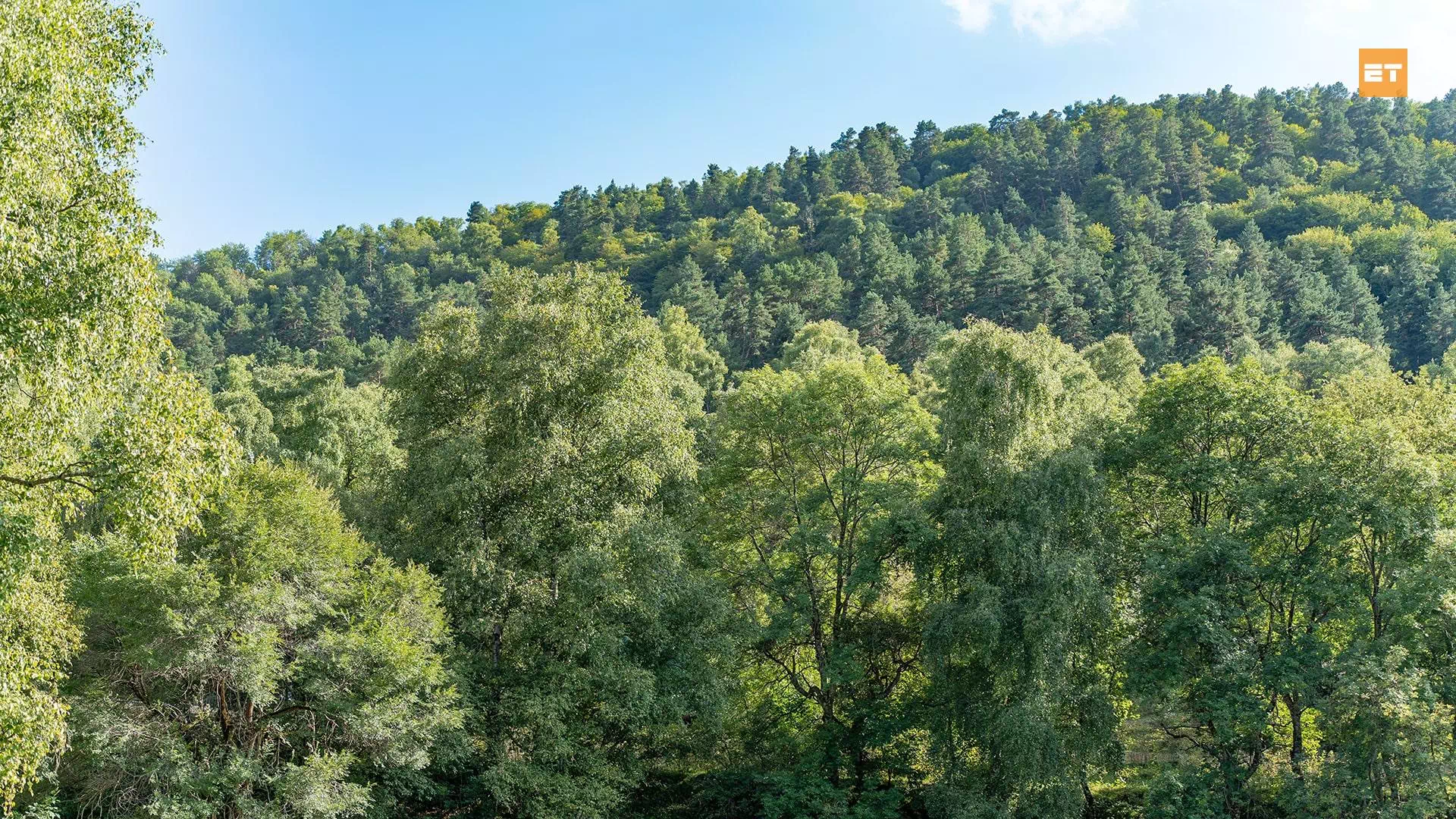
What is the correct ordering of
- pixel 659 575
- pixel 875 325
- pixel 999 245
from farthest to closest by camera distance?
pixel 999 245, pixel 875 325, pixel 659 575

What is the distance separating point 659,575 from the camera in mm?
21250

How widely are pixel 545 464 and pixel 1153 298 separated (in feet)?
179

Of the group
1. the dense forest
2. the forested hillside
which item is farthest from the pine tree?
the dense forest

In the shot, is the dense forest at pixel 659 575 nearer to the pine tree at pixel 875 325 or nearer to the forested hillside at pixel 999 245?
the pine tree at pixel 875 325

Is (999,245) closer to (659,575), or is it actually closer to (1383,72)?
(1383,72)

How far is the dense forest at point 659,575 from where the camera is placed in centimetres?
1003

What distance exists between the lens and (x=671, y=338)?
53562 mm

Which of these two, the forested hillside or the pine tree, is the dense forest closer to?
the pine tree

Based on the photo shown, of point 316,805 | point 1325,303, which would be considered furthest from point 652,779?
point 1325,303

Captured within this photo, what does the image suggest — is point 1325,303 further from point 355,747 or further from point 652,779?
point 355,747

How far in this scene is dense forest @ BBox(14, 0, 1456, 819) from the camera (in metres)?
10.0

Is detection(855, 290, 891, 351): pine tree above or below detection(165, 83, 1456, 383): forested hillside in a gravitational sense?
below

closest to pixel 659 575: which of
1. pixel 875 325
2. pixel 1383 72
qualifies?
pixel 1383 72

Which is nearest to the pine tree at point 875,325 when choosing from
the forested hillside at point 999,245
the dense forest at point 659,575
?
the forested hillside at point 999,245
